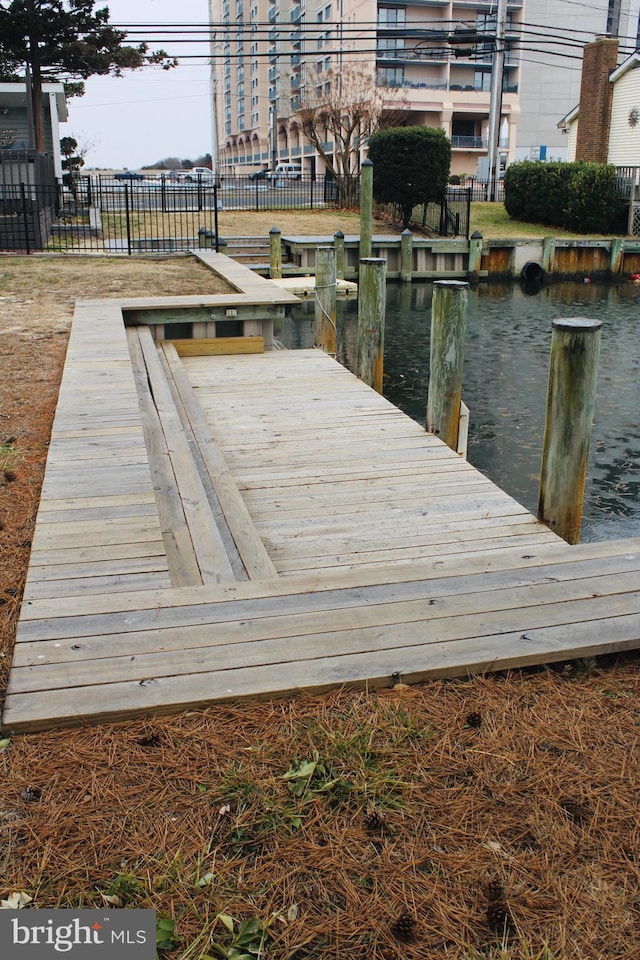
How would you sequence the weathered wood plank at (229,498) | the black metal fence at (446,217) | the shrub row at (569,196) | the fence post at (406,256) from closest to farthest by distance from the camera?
the weathered wood plank at (229,498) < the fence post at (406,256) < the black metal fence at (446,217) < the shrub row at (569,196)

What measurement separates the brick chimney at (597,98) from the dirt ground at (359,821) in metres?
33.1

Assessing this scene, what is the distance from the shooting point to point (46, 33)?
87.6 feet

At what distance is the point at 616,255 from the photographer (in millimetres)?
24031

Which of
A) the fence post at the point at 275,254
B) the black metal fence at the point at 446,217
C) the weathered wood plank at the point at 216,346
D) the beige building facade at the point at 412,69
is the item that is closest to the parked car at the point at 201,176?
the beige building facade at the point at 412,69

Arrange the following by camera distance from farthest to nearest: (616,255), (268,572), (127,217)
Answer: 1. (616,255)
2. (127,217)
3. (268,572)

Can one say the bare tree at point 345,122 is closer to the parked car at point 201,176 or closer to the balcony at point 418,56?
the parked car at point 201,176

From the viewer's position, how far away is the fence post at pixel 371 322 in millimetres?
9250

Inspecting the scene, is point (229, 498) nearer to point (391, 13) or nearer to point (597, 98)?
point (597, 98)

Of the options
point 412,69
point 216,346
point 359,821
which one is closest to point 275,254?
point 216,346

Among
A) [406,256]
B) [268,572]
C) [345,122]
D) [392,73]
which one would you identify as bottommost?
[268,572]

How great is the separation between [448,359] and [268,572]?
3.60 m

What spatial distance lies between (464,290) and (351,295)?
12.2 meters

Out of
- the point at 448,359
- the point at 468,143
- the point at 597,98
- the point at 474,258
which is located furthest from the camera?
the point at 468,143

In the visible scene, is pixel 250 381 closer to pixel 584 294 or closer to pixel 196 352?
pixel 196 352
